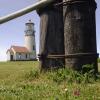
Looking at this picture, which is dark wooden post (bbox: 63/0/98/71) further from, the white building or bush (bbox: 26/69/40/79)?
the white building

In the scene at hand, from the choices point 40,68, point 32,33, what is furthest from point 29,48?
point 40,68

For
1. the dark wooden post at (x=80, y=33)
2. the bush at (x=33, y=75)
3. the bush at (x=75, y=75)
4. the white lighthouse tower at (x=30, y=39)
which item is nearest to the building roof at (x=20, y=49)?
the white lighthouse tower at (x=30, y=39)

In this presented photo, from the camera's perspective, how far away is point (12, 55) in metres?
95.4

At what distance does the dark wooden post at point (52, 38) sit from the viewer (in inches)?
388

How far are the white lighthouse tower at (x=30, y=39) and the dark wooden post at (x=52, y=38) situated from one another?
81.0 metres

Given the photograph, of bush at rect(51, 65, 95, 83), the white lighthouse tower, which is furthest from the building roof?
bush at rect(51, 65, 95, 83)

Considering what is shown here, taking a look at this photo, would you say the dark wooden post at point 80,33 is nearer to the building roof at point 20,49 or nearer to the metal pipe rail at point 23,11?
the metal pipe rail at point 23,11

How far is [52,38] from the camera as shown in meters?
9.95

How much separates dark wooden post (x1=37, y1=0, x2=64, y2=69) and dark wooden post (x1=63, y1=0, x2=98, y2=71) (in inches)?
20.6

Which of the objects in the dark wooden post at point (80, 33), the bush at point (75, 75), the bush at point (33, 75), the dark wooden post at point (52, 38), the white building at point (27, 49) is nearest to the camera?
the bush at point (75, 75)

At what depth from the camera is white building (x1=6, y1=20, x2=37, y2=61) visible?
91.5 m

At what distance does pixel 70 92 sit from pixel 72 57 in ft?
10.5

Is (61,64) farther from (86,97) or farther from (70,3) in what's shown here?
(86,97)

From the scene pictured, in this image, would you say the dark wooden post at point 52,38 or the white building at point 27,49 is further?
the white building at point 27,49
